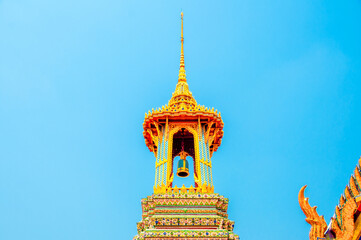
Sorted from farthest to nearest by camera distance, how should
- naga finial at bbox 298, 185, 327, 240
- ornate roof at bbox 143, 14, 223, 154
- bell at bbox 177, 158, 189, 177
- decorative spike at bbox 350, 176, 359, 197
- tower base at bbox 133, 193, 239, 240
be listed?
1. bell at bbox 177, 158, 189, 177
2. ornate roof at bbox 143, 14, 223, 154
3. tower base at bbox 133, 193, 239, 240
4. naga finial at bbox 298, 185, 327, 240
5. decorative spike at bbox 350, 176, 359, 197

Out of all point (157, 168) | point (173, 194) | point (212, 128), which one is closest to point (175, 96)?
point (212, 128)

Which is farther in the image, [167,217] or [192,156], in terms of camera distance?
[192,156]

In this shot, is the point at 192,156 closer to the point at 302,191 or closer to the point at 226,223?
the point at 226,223

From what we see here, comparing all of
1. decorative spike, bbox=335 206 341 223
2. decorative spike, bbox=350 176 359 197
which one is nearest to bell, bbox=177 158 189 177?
decorative spike, bbox=335 206 341 223

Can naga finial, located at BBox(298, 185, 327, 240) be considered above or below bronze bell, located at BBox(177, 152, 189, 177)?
below

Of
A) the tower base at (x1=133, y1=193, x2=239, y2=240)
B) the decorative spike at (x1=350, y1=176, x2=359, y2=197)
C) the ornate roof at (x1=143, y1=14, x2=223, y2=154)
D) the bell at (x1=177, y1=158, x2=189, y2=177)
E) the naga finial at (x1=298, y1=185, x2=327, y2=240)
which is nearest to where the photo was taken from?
the decorative spike at (x1=350, y1=176, x2=359, y2=197)

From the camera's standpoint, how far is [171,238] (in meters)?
16.4

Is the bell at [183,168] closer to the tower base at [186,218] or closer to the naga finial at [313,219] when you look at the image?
the tower base at [186,218]

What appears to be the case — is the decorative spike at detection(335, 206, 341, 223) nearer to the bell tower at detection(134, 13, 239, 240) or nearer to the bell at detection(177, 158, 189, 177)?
the bell tower at detection(134, 13, 239, 240)

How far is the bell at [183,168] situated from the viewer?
71.3 ft

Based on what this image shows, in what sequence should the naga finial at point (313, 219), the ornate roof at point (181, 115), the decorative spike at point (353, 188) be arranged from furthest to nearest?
the ornate roof at point (181, 115)
the naga finial at point (313, 219)
the decorative spike at point (353, 188)

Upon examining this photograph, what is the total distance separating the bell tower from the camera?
1702 cm

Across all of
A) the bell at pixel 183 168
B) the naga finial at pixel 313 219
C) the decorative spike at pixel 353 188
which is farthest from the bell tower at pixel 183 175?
the decorative spike at pixel 353 188

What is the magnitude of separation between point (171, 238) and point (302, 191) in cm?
596
